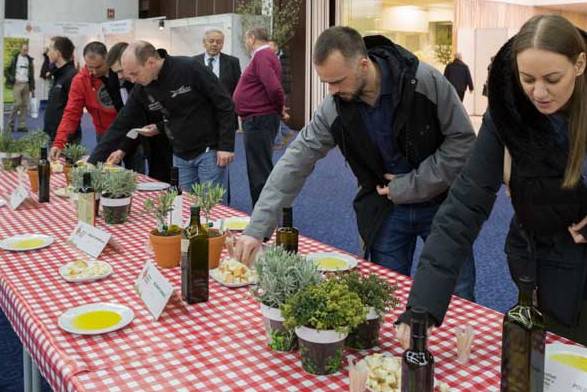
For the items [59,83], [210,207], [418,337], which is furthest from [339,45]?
[59,83]

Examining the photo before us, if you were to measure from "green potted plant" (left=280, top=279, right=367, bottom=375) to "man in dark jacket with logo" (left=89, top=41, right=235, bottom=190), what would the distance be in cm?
238

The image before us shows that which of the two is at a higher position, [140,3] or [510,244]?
[140,3]

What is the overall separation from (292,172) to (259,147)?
3095mm

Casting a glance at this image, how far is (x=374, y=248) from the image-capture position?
7.48 feet

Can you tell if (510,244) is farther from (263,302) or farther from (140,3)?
(140,3)

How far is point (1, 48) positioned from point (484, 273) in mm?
3653

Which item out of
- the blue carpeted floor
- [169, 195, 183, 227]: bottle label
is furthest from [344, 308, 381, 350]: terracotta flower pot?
the blue carpeted floor

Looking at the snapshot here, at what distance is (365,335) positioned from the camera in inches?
51.1

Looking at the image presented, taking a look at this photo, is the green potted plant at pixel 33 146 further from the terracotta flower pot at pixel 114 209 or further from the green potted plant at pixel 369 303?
the green potted plant at pixel 369 303

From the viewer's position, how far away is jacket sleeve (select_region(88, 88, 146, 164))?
334 cm

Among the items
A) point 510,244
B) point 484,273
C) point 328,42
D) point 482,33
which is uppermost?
point 482,33

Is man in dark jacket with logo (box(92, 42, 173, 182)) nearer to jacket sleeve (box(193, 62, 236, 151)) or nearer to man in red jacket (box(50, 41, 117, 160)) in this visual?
man in red jacket (box(50, 41, 117, 160))

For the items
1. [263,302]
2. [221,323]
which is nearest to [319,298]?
[263,302]

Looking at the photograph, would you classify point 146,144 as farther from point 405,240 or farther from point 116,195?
point 405,240
